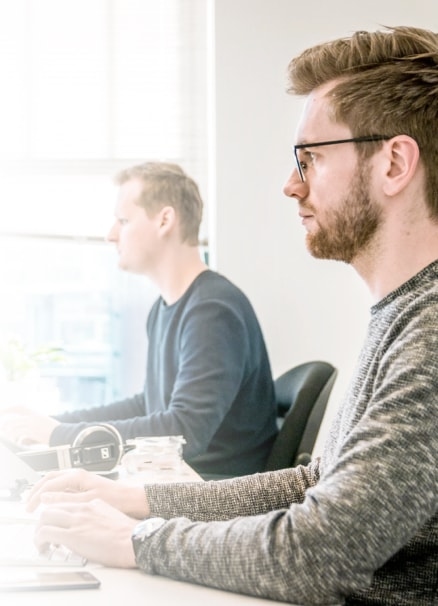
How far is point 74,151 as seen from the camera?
3.45 meters

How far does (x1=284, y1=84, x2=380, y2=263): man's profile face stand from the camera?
1244 mm

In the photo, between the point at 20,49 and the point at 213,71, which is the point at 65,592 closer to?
the point at 213,71

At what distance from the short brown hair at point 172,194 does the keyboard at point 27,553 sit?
1.52m

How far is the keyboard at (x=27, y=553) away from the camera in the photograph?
3.67ft

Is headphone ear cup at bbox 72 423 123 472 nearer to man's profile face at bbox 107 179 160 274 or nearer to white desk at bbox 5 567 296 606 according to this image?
white desk at bbox 5 567 296 606

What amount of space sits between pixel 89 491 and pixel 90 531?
207 millimetres

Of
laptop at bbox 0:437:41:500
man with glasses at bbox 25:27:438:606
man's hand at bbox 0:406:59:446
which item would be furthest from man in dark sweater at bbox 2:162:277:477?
man with glasses at bbox 25:27:438:606

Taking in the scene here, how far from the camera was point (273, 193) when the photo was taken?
337cm

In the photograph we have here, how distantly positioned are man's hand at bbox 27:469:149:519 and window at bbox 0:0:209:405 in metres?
2.19

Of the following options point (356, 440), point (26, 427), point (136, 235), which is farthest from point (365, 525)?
point (136, 235)

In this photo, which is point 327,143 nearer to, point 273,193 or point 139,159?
point 273,193

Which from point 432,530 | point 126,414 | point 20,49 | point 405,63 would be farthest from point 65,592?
point 20,49

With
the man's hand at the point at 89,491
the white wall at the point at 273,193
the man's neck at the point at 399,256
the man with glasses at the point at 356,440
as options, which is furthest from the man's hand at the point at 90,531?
the white wall at the point at 273,193

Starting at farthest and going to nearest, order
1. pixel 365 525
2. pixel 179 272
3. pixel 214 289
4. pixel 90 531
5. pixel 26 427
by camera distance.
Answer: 1. pixel 179 272
2. pixel 214 289
3. pixel 26 427
4. pixel 90 531
5. pixel 365 525
